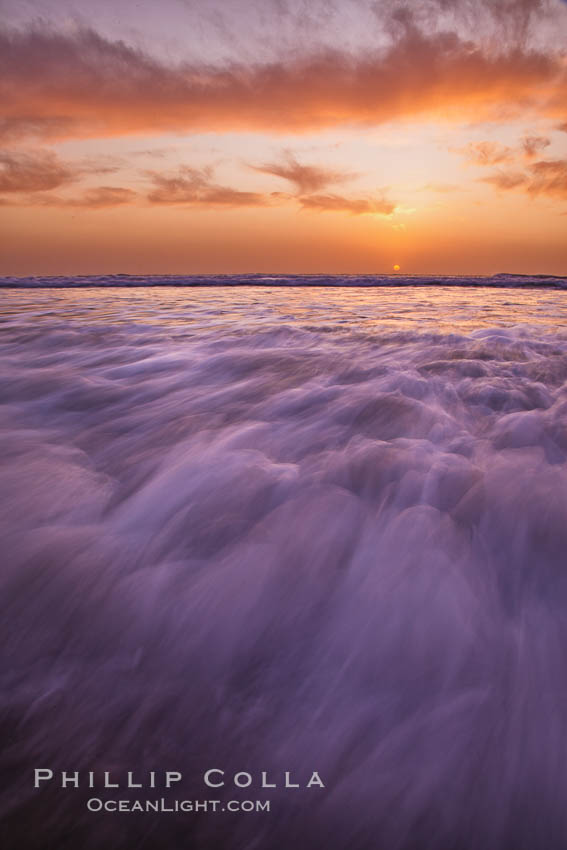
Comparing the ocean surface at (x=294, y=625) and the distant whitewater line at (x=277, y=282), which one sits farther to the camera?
the distant whitewater line at (x=277, y=282)

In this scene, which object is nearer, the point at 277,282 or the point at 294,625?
the point at 294,625

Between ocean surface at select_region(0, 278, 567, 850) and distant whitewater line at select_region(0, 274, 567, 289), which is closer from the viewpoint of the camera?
ocean surface at select_region(0, 278, 567, 850)

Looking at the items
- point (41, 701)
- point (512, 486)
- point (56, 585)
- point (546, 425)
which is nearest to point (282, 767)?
point (41, 701)

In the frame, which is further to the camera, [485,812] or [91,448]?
[91,448]

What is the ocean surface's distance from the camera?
0.77 meters

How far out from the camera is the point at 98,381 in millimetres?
2986

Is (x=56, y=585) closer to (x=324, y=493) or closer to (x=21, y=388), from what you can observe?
(x=324, y=493)

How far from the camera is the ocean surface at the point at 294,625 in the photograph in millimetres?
773

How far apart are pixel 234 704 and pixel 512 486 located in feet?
4.15

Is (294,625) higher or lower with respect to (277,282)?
lower

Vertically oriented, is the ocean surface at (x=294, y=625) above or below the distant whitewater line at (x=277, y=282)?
below

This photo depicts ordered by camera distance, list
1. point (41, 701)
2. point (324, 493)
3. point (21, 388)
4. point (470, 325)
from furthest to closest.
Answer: point (470, 325), point (21, 388), point (324, 493), point (41, 701)

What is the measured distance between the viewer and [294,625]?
3.50ft

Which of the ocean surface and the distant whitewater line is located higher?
the distant whitewater line
